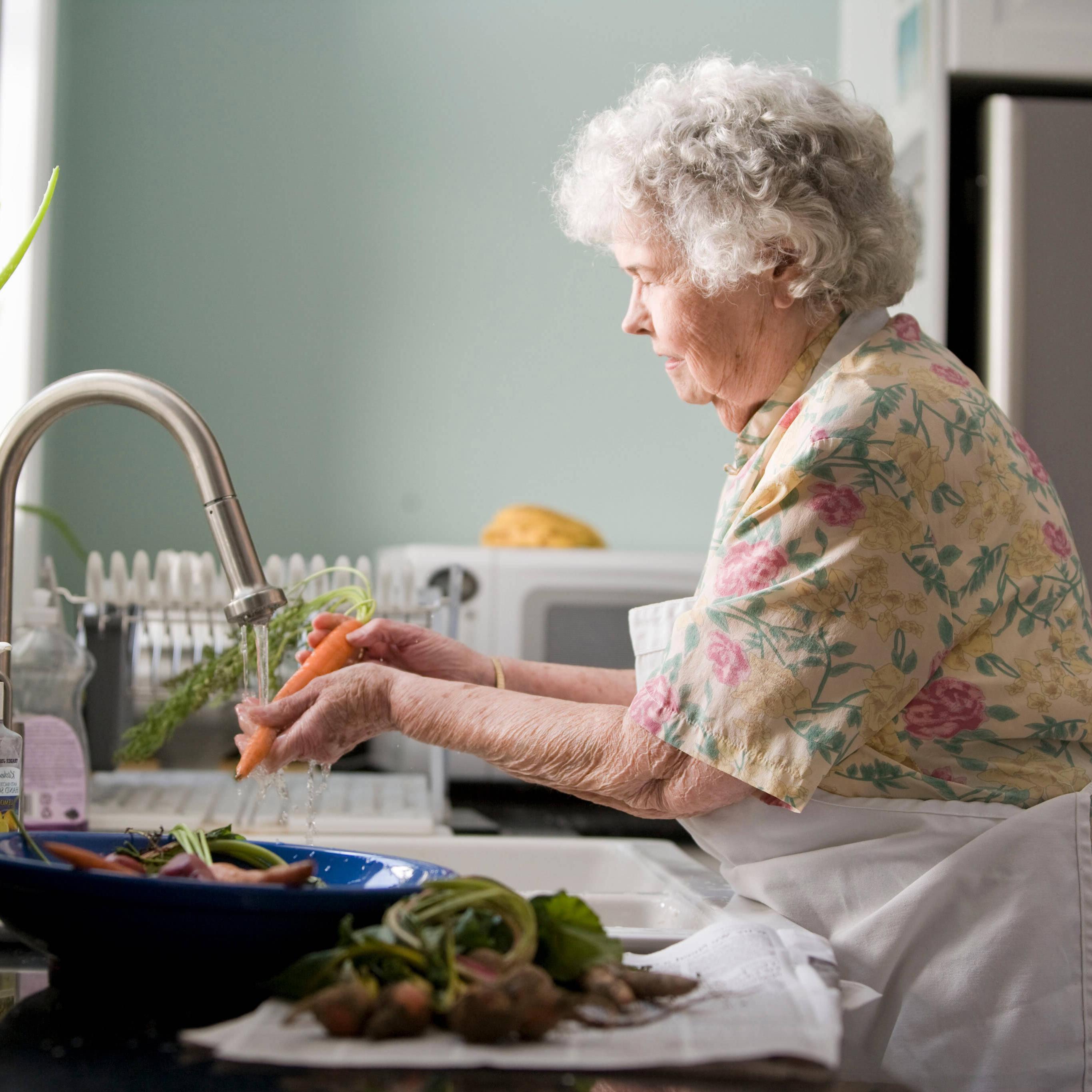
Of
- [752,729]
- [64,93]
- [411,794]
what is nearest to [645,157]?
[752,729]

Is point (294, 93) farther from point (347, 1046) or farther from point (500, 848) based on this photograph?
point (347, 1046)

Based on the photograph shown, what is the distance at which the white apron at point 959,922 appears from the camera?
84 cm

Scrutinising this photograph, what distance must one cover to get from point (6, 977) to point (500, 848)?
0.79 m

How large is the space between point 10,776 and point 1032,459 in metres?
0.80

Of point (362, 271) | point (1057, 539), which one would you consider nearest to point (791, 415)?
point (1057, 539)

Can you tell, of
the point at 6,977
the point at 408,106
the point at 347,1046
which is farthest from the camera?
the point at 408,106

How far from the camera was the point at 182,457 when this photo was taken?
2580 millimetres

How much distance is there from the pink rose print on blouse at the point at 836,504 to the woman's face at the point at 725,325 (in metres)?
0.25

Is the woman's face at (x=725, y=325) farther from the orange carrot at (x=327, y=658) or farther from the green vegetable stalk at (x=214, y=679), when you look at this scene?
the green vegetable stalk at (x=214, y=679)

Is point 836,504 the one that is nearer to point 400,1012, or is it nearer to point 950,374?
point 950,374

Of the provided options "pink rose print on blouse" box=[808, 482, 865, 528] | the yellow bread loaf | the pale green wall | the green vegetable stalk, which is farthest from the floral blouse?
the pale green wall

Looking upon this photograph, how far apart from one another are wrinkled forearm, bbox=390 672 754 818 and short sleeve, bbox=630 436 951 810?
4 centimetres

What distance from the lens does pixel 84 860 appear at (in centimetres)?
64

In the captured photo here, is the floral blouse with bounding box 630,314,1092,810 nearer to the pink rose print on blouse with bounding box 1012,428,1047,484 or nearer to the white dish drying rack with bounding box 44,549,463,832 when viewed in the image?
the pink rose print on blouse with bounding box 1012,428,1047,484
